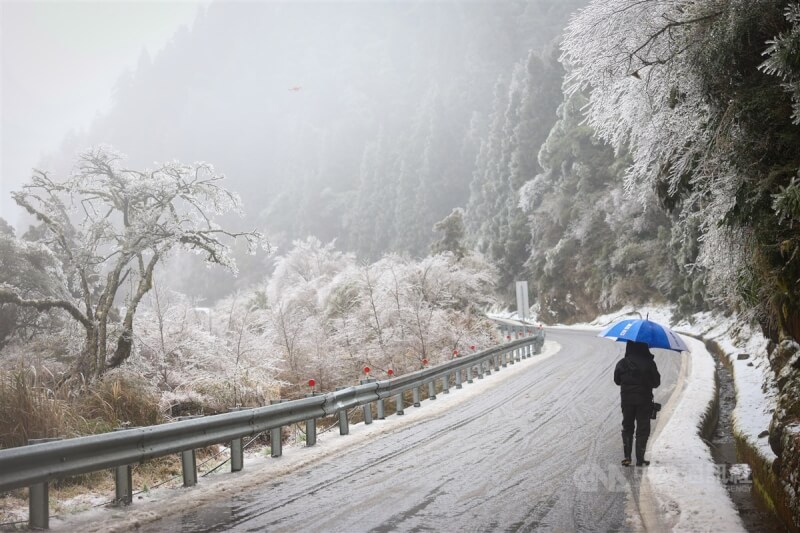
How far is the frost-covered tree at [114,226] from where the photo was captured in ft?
51.9

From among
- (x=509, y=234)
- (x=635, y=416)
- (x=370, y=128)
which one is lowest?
(x=635, y=416)

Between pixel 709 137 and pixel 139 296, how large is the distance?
45.7ft

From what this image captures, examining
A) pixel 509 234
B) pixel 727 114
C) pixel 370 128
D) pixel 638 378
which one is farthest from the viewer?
pixel 370 128

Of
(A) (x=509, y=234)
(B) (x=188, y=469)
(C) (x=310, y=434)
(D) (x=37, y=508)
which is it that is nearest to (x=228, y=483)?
(B) (x=188, y=469)

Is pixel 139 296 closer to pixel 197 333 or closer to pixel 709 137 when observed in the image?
pixel 197 333

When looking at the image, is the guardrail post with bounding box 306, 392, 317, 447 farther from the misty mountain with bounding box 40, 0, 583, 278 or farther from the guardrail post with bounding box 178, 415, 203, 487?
the misty mountain with bounding box 40, 0, 583, 278

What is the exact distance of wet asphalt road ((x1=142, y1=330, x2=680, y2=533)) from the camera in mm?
4703

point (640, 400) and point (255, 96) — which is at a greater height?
point (255, 96)

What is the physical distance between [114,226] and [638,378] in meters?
15.2

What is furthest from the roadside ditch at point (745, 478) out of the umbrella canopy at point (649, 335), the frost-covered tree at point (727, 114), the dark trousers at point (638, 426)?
the umbrella canopy at point (649, 335)

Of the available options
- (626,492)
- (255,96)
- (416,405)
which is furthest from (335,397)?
(255,96)

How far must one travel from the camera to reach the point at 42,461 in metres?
4.43

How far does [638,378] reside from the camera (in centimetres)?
691

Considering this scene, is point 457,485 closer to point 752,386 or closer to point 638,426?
point 638,426
